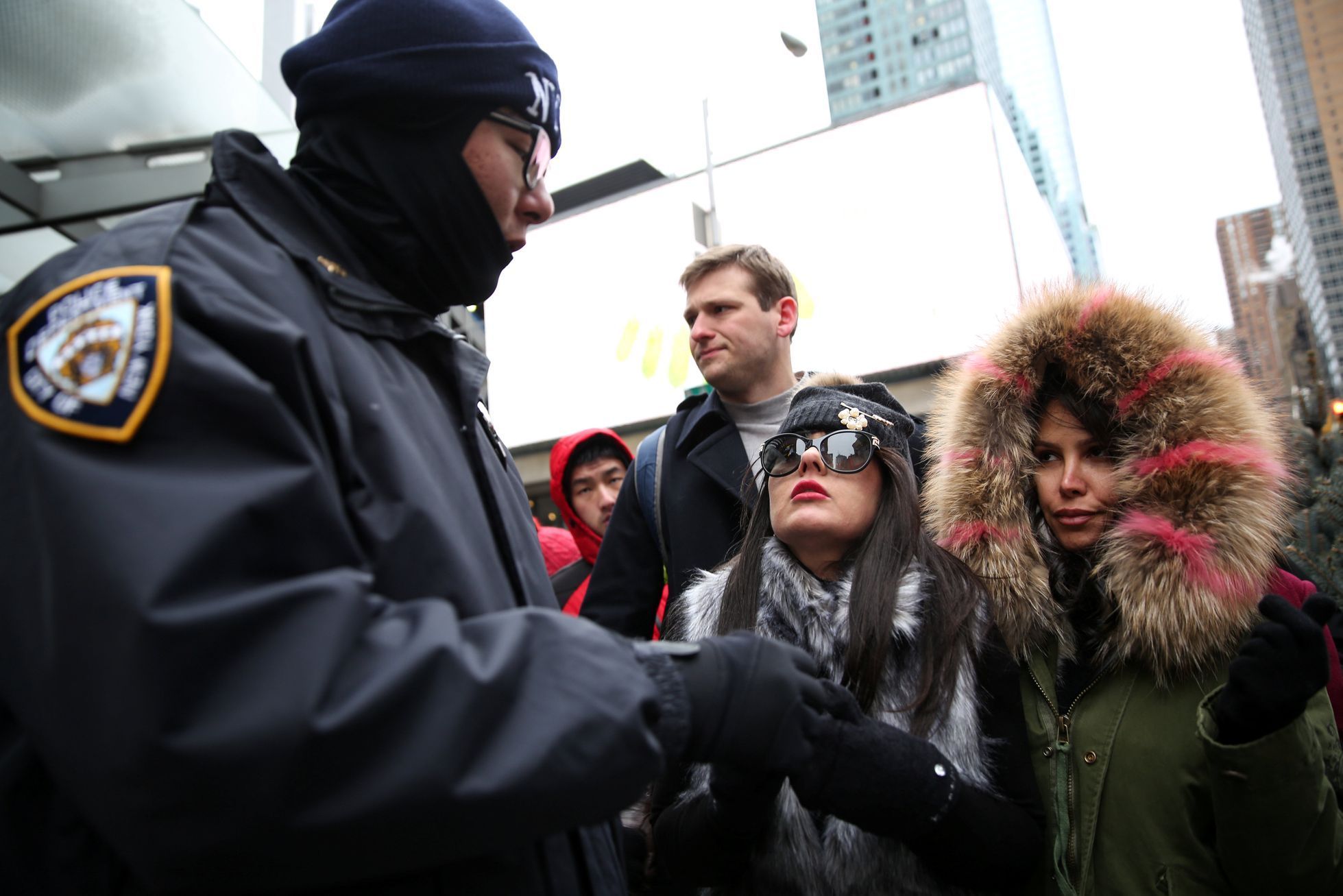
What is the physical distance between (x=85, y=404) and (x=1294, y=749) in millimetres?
2068

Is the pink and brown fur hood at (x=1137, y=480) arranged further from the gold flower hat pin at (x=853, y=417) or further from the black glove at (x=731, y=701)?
the black glove at (x=731, y=701)

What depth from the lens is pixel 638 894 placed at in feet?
8.89

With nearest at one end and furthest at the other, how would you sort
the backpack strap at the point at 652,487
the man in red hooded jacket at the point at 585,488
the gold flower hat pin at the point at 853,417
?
the gold flower hat pin at the point at 853,417 < the backpack strap at the point at 652,487 < the man in red hooded jacket at the point at 585,488

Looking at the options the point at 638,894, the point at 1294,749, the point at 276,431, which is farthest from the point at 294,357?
the point at 638,894

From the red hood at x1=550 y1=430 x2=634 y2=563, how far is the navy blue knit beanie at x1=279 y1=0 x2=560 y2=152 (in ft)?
10.4

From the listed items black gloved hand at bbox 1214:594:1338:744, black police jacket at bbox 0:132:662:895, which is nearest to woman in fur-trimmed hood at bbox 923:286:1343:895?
black gloved hand at bbox 1214:594:1338:744

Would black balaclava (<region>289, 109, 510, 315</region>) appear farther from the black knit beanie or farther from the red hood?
the red hood

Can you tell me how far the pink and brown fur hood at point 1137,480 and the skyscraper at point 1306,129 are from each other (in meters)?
151

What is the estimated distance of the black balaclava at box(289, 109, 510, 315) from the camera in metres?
1.45

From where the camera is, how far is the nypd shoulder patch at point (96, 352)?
2.94ft

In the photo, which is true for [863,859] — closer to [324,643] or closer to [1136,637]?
[1136,637]

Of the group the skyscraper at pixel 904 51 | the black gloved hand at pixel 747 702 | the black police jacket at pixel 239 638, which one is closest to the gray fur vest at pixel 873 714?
the black gloved hand at pixel 747 702

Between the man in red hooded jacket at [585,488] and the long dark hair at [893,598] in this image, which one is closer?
the long dark hair at [893,598]

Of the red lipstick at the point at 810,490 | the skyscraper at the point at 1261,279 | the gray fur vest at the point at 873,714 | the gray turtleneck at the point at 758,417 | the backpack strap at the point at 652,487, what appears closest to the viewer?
the gray fur vest at the point at 873,714
